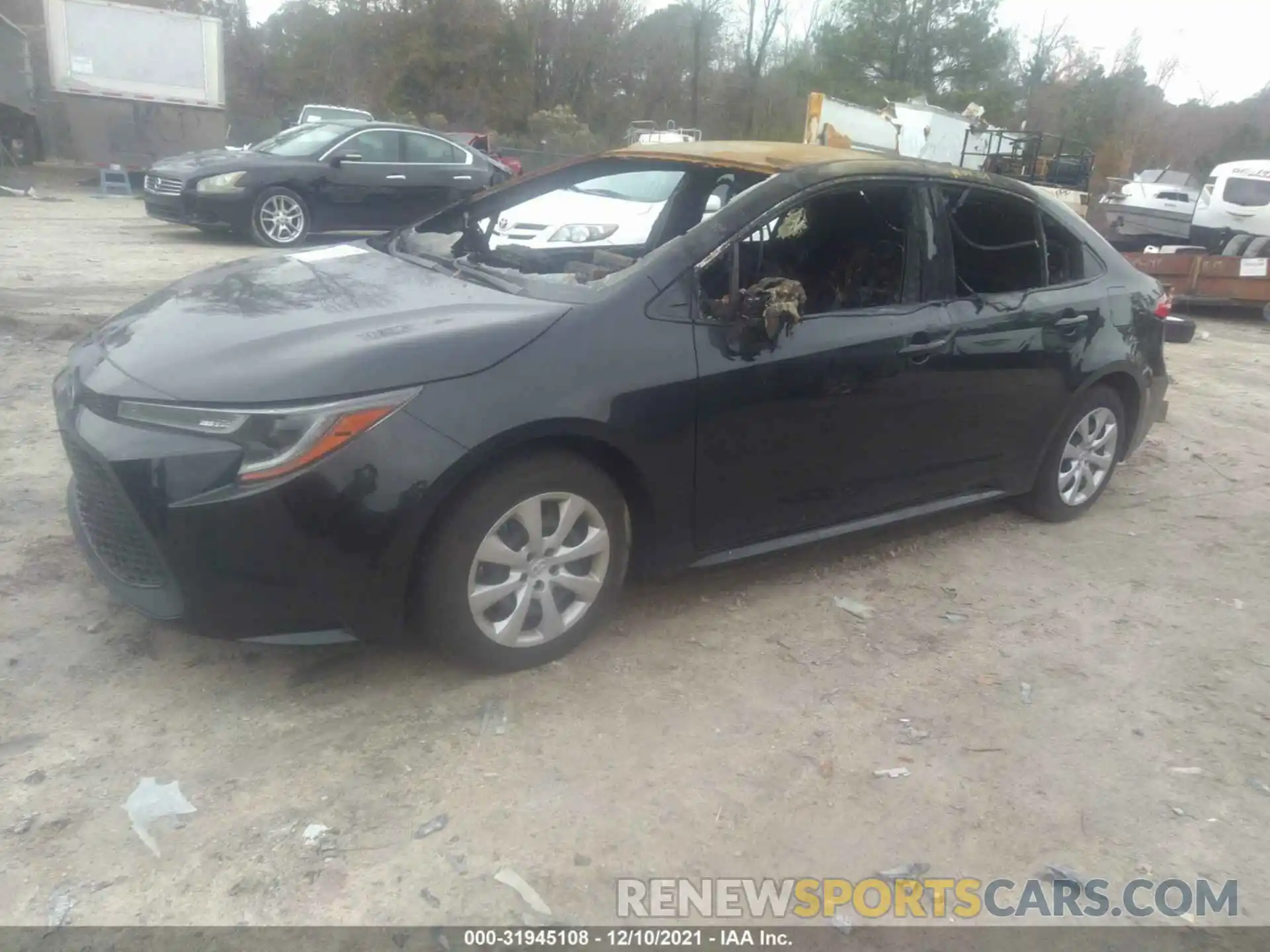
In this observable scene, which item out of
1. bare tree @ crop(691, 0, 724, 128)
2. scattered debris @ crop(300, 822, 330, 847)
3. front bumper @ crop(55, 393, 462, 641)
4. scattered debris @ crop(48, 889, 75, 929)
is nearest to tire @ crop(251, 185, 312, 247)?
front bumper @ crop(55, 393, 462, 641)

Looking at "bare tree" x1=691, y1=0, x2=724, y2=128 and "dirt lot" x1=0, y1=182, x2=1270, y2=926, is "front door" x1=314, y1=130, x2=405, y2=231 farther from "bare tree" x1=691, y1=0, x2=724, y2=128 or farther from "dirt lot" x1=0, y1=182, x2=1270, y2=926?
"bare tree" x1=691, y1=0, x2=724, y2=128

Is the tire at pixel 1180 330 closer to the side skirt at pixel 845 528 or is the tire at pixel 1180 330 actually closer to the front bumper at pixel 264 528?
the side skirt at pixel 845 528

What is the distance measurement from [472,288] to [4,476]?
2.41 meters

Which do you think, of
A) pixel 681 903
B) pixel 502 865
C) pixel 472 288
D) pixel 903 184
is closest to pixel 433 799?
pixel 502 865

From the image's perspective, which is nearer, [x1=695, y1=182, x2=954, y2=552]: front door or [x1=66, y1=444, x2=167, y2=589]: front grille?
[x1=66, y1=444, x2=167, y2=589]: front grille

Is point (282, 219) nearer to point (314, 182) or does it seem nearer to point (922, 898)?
point (314, 182)

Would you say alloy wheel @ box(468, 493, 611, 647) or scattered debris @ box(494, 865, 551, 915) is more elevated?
alloy wheel @ box(468, 493, 611, 647)

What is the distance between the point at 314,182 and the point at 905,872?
11.0m

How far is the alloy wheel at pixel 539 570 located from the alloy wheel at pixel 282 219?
31.8 ft

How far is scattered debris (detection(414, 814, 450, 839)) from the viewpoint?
254 centimetres

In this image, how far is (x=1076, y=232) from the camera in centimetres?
469

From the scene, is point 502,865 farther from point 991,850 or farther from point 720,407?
point 720,407

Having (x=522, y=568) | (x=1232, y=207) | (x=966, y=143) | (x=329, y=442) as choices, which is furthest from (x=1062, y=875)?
(x=966, y=143)

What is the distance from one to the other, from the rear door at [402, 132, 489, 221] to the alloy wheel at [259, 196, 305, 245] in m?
1.33
